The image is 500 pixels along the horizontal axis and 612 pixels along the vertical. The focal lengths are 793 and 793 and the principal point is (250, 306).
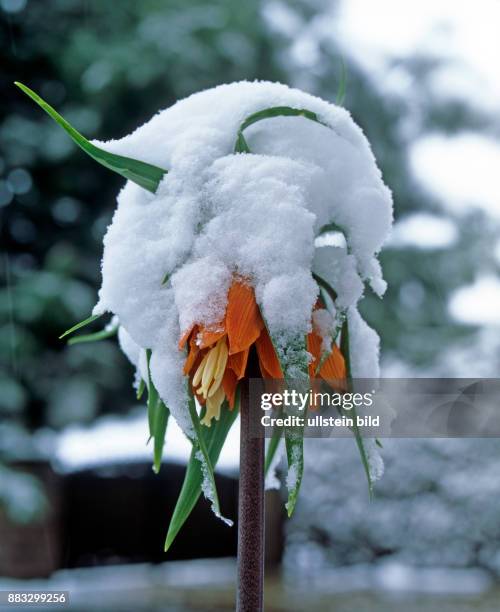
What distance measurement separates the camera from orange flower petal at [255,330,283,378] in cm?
35

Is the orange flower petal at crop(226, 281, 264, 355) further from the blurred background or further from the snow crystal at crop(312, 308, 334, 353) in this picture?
the blurred background

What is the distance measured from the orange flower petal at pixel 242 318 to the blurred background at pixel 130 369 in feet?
4.86

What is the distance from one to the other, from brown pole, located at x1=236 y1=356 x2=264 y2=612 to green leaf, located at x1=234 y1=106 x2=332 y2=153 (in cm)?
10

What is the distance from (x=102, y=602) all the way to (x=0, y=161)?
1.70m

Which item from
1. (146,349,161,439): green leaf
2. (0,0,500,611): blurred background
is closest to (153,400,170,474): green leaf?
(146,349,161,439): green leaf

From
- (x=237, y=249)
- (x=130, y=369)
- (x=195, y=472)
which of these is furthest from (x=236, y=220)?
(x=130, y=369)

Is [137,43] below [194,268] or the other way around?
the other way around

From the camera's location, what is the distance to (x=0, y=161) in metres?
2.85

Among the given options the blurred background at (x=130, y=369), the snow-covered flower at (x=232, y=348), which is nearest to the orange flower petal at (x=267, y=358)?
the snow-covered flower at (x=232, y=348)

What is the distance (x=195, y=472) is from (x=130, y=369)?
8.29 ft

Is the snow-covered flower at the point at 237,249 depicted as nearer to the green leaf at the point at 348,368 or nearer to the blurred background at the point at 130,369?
the green leaf at the point at 348,368

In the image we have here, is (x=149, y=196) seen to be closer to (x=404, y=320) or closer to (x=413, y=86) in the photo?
(x=404, y=320)

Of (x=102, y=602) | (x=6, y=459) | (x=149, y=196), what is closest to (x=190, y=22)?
(x=6, y=459)

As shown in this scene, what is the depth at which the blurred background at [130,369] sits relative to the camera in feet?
7.39
